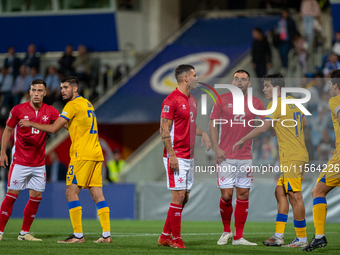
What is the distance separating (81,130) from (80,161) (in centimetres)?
45

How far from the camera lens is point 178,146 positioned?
322 inches

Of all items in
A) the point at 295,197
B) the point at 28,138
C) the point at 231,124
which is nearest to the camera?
the point at 295,197

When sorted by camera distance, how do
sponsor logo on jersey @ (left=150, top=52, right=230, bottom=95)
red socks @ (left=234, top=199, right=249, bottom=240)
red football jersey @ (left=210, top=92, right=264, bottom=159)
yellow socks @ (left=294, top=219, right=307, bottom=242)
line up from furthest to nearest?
sponsor logo on jersey @ (left=150, top=52, right=230, bottom=95) < red football jersey @ (left=210, top=92, right=264, bottom=159) < red socks @ (left=234, top=199, right=249, bottom=240) < yellow socks @ (left=294, top=219, right=307, bottom=242)

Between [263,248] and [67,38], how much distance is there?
18.5m

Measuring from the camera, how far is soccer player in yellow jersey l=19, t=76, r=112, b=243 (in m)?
8.39

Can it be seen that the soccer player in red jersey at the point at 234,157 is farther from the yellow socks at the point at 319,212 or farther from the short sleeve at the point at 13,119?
the short sleeve at the point at 13,119

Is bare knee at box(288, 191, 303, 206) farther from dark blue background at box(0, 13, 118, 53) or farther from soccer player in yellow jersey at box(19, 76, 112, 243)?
dark blue background at box(0, 13, 118, 53)

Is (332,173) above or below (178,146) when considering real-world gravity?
below

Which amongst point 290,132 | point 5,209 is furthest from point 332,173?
point 5,209

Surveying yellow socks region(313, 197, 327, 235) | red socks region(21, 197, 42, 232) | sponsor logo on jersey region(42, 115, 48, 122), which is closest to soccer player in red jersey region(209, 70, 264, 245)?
yellow socks region(313, 197, 327, 235)

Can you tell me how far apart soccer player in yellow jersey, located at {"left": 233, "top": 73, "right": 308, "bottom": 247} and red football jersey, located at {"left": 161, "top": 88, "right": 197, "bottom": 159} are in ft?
2.57

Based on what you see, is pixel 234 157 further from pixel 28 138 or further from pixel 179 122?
pixel 28 138

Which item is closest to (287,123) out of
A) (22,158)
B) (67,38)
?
(22,158)

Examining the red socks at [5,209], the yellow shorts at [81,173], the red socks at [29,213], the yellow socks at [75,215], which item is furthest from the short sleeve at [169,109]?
the red socks at [5,209]
